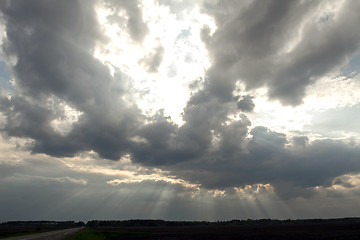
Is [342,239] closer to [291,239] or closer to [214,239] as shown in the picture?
[291,239]

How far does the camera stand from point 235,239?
216ft

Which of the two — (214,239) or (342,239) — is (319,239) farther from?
(214,239)

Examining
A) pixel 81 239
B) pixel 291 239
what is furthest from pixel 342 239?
pixel 81 239

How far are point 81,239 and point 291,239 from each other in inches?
2168

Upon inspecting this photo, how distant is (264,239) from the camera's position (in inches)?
2445

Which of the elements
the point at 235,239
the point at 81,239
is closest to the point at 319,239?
the point at 235,239

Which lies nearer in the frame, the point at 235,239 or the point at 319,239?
the point at 319,239

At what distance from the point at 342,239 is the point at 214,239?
30887mm

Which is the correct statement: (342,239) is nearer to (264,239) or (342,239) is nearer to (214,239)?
(264,239)

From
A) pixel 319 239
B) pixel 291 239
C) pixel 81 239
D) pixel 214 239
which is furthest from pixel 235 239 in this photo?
pixel 81 239

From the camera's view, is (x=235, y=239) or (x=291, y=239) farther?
(x=235, y=239)

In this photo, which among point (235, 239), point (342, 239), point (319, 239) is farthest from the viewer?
point (235, 239)

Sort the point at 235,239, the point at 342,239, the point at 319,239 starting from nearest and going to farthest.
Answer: the point at 342,239 < the point at 319,239 < the point at 235,239

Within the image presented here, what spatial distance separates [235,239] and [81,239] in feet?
138
